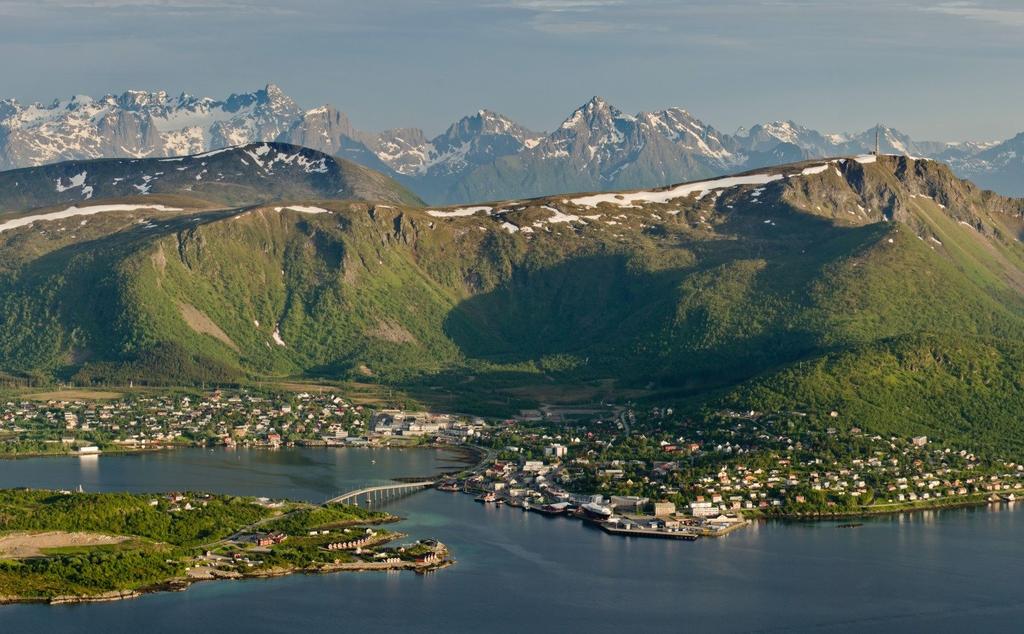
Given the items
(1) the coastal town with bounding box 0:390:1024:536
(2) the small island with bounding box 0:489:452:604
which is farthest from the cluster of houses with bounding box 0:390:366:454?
(2) the small island with bounding box 0:489:452:604

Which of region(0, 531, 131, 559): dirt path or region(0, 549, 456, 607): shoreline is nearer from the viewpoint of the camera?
region(0, 549, 456, 607): shoreline

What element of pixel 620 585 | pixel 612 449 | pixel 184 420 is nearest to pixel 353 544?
pixel 620 585

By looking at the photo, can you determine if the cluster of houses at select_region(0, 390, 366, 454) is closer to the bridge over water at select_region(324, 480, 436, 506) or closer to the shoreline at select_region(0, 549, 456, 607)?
the bridge over water at select_region(324, 480, 436, 506)

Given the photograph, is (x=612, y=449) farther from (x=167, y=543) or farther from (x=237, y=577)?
(x=237, y=577)

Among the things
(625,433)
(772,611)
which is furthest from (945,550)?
(625,433)

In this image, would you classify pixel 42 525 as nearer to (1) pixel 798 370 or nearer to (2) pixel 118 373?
(1) pixel 798 370

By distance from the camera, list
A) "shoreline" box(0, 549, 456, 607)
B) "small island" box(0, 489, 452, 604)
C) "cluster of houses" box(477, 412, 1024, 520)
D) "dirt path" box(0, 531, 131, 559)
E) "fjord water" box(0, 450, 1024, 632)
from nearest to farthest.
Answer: "fjord water" box(0, 450, 1024, 632) → "shoreline" box(0, 549, 456, 607) → "small island" box(0, 489, 452, 604) → "dirt path" box(0, 531, 131, 559) → "cluster of houses" box(477, 412, 1024, 520)

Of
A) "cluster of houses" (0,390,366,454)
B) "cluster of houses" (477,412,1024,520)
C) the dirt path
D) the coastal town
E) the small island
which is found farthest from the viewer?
"cluster of houses" (0,390,366,454)
